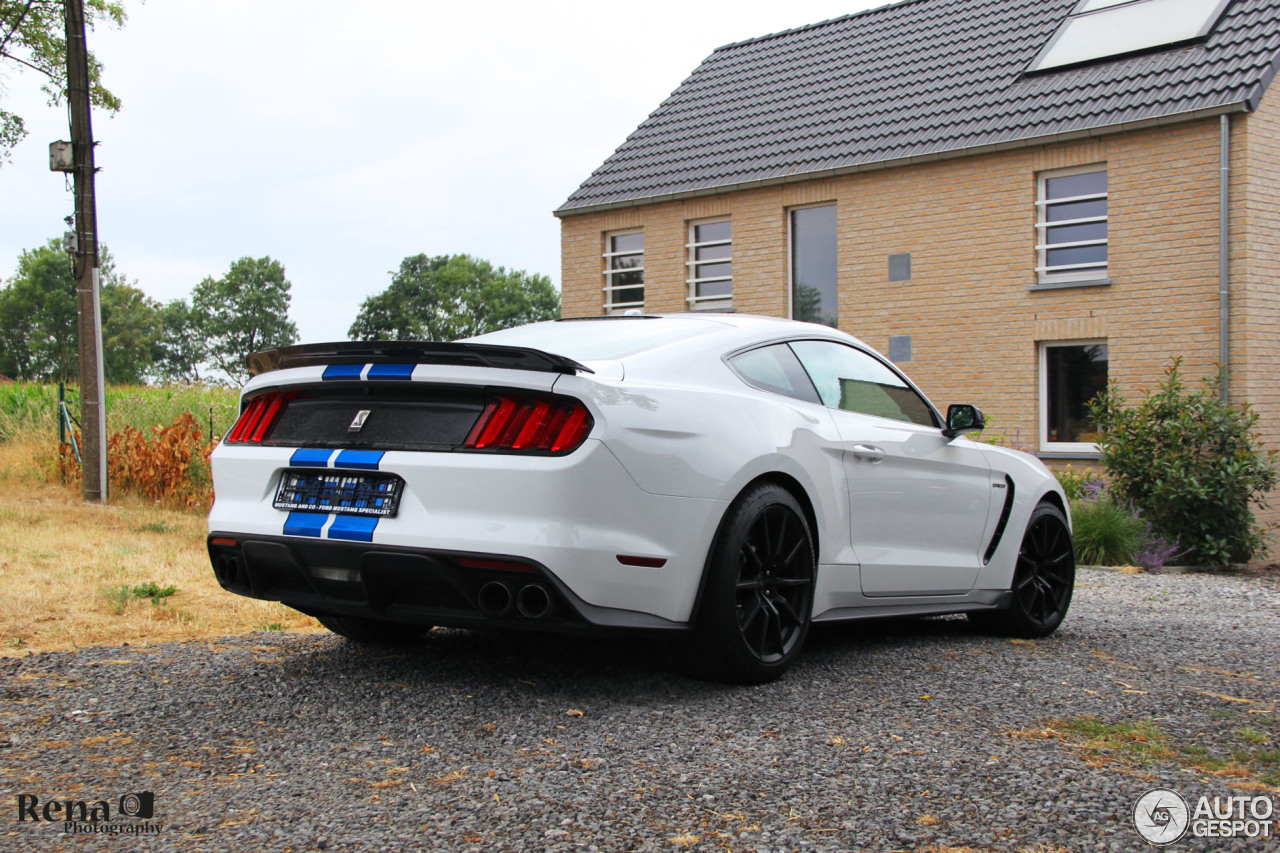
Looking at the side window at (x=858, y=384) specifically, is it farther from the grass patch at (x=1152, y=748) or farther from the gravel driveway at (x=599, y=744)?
the grass patch at (x=1152, y=748)

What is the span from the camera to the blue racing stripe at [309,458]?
13.8 ft

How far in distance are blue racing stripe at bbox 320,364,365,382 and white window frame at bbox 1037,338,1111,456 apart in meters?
13.1

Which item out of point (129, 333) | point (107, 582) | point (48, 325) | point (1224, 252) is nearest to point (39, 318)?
point (48, 325)

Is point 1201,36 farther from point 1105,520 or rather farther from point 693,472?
point 693,472

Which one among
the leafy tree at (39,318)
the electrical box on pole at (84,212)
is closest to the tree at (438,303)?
the leafy tree at (39,318)

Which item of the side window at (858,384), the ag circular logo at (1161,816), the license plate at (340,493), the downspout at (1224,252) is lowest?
the ag circular logo at (1161,816)

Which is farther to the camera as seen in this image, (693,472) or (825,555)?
(825,555)

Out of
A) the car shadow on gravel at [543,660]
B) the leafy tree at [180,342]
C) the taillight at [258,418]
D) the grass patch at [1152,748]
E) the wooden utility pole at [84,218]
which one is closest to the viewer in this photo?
the grass patch at [1152,748]

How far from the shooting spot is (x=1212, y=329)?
14.7 metres

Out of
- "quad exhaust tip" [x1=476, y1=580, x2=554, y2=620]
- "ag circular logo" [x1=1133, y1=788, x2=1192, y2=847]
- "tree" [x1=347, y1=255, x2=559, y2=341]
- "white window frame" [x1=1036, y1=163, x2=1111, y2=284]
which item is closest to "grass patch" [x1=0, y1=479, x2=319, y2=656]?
"quad exhaust tip" [x1=476, y1=580, x2=554, y2=620]

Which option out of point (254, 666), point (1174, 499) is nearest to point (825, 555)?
point (254, 666)

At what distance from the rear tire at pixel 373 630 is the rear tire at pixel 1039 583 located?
280 centimetres

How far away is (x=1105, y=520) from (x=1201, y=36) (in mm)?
7415

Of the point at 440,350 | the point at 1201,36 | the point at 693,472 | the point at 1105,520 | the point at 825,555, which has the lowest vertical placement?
the point at 1105,520
